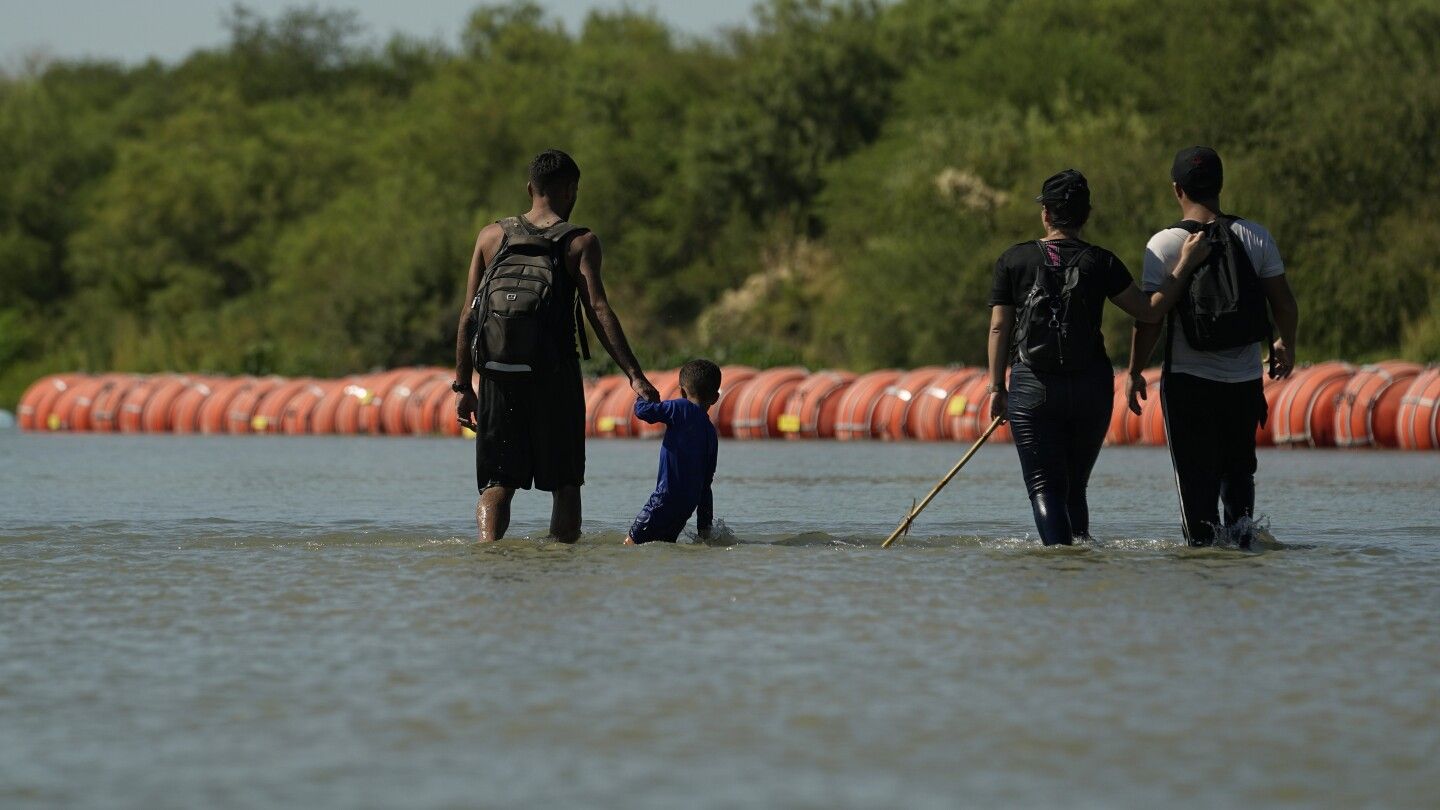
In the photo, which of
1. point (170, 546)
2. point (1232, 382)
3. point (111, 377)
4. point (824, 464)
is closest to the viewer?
point (1232, 382)

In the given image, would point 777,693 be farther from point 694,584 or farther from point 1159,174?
point 1159,174

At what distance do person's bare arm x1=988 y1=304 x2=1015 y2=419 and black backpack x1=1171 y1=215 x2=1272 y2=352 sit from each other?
0.68m

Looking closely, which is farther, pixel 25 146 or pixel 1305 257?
pixel 25 146

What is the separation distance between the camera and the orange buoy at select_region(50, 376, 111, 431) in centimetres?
3856

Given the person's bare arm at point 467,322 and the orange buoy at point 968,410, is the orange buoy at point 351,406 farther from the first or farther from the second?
the person's bare arm at point 467,322

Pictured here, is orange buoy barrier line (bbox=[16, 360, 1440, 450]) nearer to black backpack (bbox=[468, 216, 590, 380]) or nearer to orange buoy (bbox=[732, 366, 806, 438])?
orange buoy (bbox=[732, 366, 806, 438])

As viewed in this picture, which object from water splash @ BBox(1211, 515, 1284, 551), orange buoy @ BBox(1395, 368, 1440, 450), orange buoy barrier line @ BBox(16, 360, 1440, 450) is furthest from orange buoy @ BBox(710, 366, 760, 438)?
water splash @ BBox(1211, 515, 1284, 551)

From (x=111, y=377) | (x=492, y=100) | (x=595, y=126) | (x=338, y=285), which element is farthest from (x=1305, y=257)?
(x=492, y=100)

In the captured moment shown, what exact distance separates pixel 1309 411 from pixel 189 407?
19731 millimetres

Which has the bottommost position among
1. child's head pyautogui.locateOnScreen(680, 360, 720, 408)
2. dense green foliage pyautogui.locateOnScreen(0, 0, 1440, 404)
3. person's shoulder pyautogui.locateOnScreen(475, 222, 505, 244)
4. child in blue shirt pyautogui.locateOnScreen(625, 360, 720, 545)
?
child in blue shirt pyautogui.locateOnScreen(625, 360, 720, 545)

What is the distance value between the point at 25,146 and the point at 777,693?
86707 mm

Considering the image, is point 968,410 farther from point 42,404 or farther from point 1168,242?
point 42,404

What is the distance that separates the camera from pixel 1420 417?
23531 millimetres

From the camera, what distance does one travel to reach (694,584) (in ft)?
26.9
